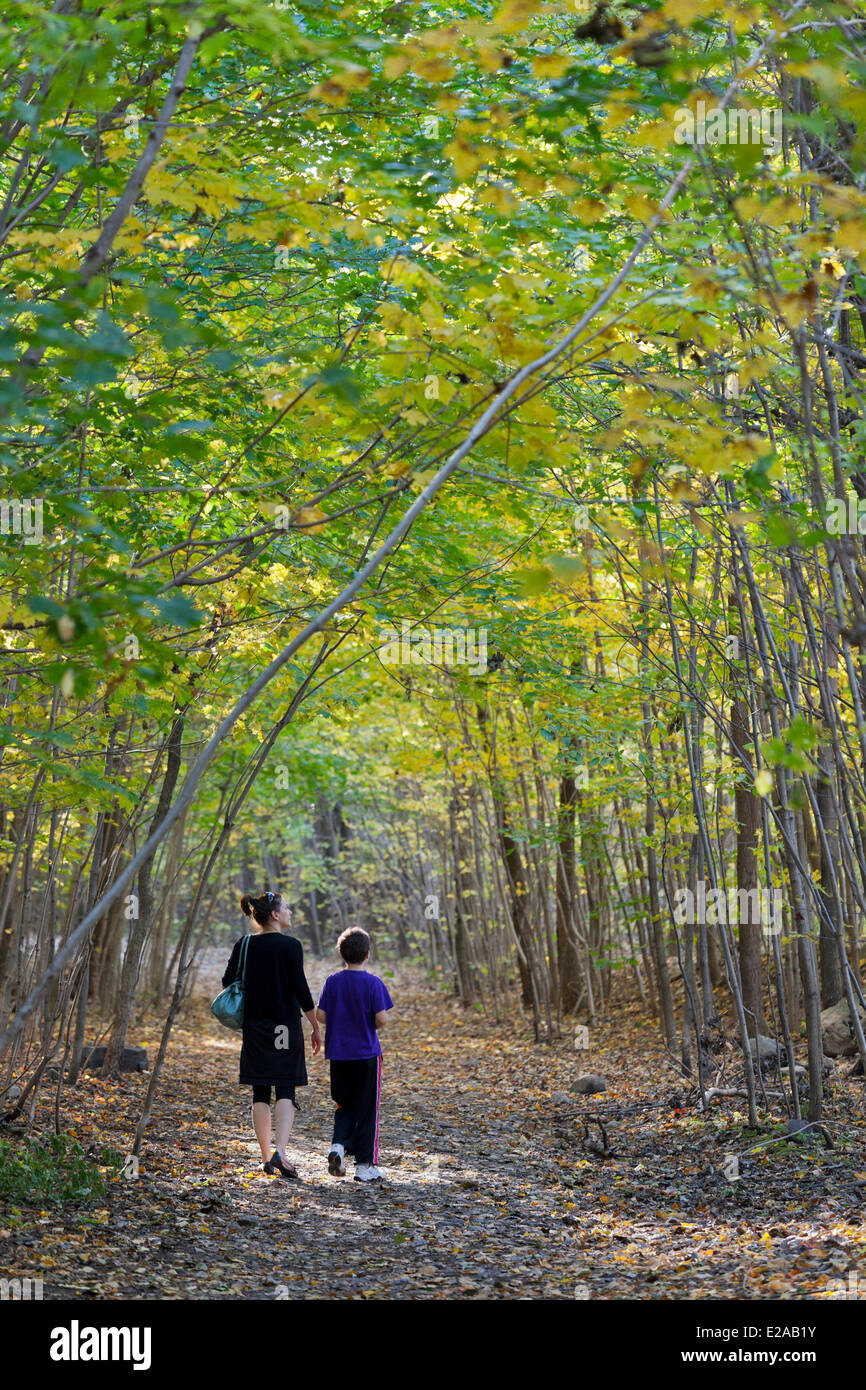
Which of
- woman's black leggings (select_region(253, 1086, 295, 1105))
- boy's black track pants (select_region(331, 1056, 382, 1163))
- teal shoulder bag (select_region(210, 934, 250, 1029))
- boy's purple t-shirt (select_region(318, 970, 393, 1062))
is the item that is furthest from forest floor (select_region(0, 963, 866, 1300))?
teal shoulder bag (select_region(210, 934, 250, 1029))

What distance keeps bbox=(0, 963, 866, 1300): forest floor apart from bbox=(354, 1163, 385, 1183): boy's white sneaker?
67 millimetres

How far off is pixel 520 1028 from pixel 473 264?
11.9 metres

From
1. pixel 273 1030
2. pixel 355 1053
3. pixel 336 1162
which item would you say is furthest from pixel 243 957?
pixel 336 1162

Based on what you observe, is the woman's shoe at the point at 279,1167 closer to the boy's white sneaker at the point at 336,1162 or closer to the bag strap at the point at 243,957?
the boy's white sneaker at the point at 336,1162

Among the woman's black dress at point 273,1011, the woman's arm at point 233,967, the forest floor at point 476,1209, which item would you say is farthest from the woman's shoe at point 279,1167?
the woman's arm at point 233,967

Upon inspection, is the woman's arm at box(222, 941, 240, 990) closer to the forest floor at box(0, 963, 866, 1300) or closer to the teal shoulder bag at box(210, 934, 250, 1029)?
the teal shoulder bag at box(210, 934, 250, 1029)

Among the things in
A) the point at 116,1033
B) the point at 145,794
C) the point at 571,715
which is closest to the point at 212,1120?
the point at 116,1033

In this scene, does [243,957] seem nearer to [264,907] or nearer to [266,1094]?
[264,907]

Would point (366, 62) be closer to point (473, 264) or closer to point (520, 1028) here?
point (473, 264)

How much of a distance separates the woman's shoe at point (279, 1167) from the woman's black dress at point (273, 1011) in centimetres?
40

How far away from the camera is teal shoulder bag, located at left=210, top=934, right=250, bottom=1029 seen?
234 inches

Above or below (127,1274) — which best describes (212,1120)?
below

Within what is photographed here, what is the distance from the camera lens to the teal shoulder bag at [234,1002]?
19.5 ft

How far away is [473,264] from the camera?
3.42m
